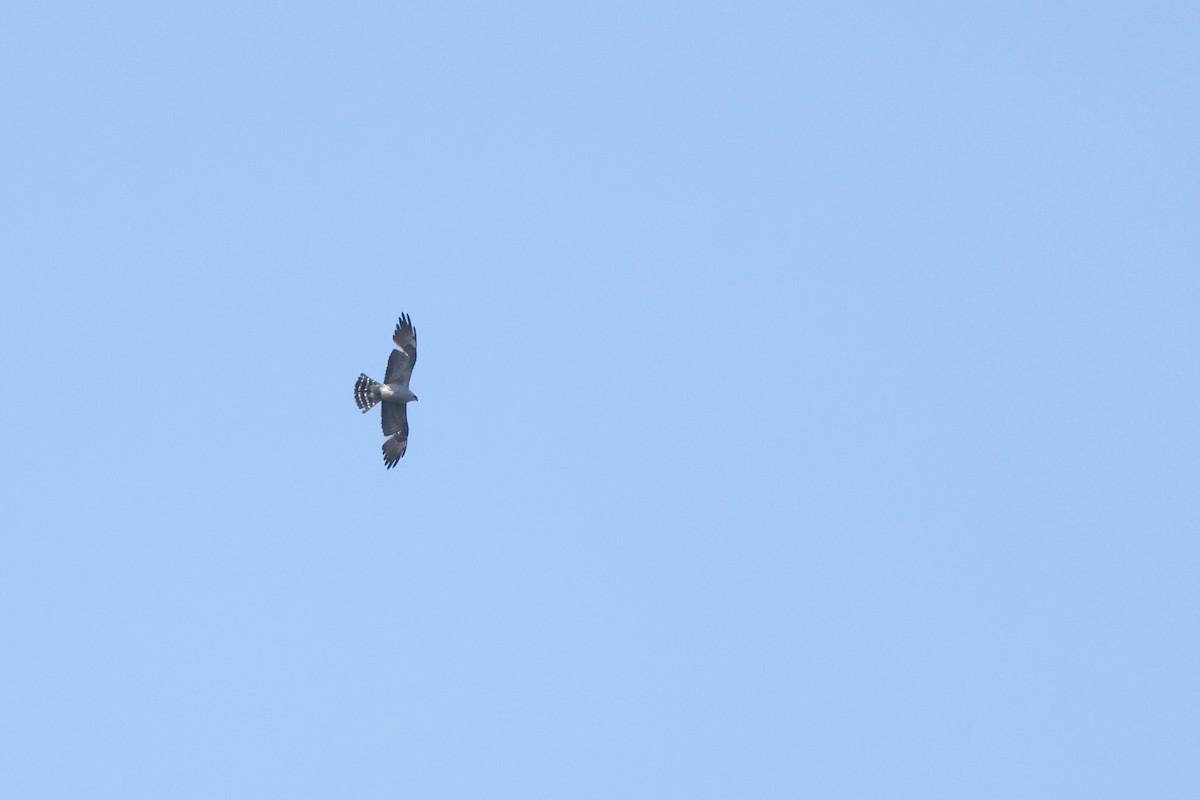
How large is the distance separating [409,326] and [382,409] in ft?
8.58

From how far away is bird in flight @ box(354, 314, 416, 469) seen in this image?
6034 cm

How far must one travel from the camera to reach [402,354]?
2372 inches

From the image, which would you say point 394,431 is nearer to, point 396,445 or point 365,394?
point 396,445

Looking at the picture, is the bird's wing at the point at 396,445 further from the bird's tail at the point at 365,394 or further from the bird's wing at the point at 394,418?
the bird's tail at the point at 365,394

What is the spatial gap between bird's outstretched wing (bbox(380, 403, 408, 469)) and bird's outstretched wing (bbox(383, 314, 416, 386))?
1.09 metres

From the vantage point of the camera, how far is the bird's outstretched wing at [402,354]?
198 feet

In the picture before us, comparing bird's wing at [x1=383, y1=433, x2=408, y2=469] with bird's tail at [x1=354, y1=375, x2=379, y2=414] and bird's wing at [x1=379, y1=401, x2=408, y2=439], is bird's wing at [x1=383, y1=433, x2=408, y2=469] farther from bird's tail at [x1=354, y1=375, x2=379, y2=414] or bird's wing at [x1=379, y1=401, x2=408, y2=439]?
bird's tail at [x1=354, y1=375, x2=379, y2=414]

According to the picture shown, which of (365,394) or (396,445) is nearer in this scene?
(365,394)

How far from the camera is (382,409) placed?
202 feet

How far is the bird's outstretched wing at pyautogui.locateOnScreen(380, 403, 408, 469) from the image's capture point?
202 ft

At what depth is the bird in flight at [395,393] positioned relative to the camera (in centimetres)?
6034

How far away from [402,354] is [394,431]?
283cm

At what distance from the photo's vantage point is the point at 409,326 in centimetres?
6053

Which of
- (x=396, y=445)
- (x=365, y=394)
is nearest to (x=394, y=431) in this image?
(x=396, y=445)
